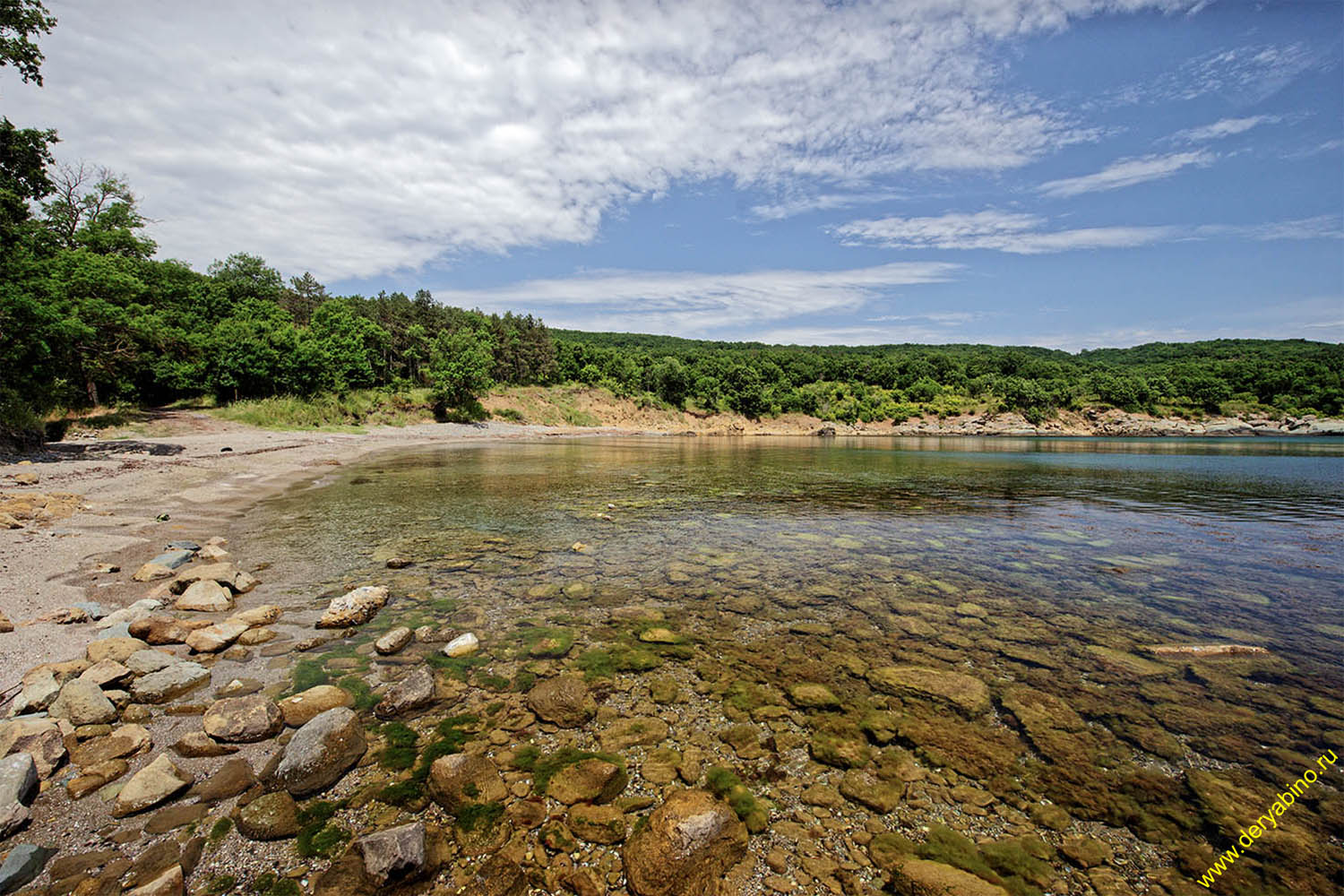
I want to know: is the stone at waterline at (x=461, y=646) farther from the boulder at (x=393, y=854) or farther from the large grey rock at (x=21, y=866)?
the large grey rock at (x=21, y=866)

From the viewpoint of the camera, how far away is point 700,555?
1191 cm

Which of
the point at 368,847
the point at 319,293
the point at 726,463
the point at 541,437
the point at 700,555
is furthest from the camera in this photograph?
the point at 319,293

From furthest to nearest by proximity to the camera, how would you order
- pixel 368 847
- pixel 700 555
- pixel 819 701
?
pixel 700 555, pixel 819 701, pixel 368 847

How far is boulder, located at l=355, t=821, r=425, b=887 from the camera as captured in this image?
3.36 m

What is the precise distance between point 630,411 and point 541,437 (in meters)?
27.6

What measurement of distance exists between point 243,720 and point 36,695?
6.59ft

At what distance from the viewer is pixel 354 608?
7.73m

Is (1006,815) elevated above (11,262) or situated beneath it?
situated beneath

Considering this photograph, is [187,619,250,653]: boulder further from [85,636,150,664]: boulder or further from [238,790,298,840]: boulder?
[238,790,298,840]: boulder

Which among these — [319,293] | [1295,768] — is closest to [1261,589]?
[1295,768]

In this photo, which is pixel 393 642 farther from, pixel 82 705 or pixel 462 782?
pixel 462 782

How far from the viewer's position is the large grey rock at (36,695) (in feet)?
15.8

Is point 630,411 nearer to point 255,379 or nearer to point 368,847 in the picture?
point 255,379

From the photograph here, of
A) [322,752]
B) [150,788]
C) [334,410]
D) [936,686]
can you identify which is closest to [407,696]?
[322,752]
